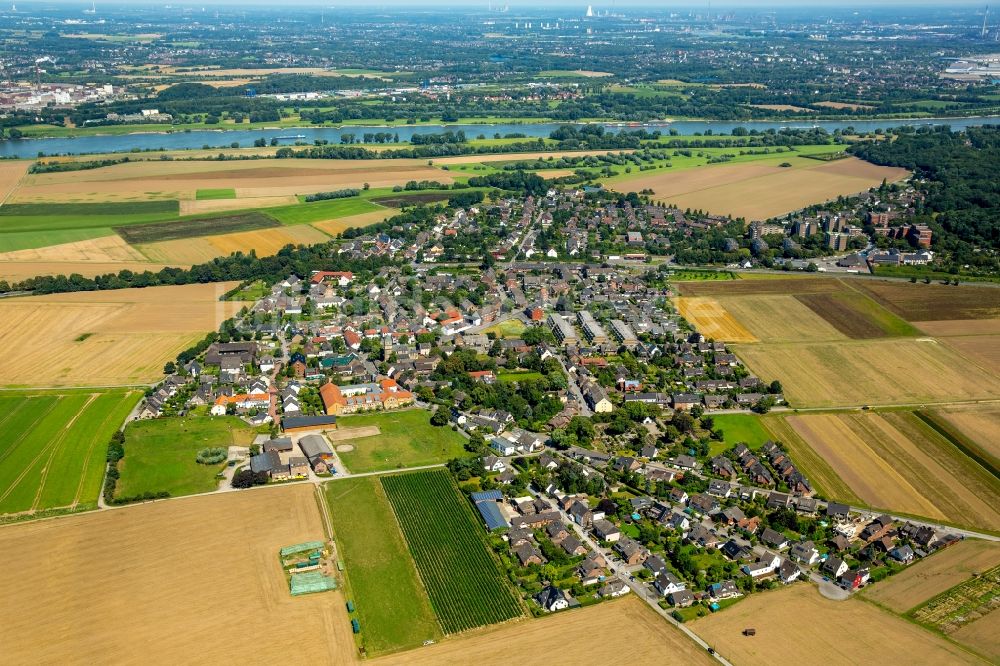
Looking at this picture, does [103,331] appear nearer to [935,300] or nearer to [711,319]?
[711,319]

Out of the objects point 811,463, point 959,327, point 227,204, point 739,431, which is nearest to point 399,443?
point 739,431

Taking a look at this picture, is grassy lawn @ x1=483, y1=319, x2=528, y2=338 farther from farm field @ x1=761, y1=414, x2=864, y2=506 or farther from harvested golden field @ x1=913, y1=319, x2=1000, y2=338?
harvested golden field @ x1=913, y1=319, x2=1000, y2=338

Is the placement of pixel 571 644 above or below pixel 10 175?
below

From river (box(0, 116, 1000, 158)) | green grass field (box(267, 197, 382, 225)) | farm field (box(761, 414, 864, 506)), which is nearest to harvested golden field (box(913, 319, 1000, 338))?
farm field (box(761, 414, 864, 506))

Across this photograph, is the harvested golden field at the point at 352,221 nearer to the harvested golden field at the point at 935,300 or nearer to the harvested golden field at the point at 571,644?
the harvested golden field at the point at 935,300

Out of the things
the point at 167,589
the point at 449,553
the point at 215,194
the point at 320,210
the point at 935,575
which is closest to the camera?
the point at 167,589

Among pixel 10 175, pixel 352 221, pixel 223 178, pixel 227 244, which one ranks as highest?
pixel 10 175

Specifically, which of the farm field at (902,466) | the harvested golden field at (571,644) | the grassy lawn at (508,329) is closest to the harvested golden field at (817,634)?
the harvested golden field at (571,644)
